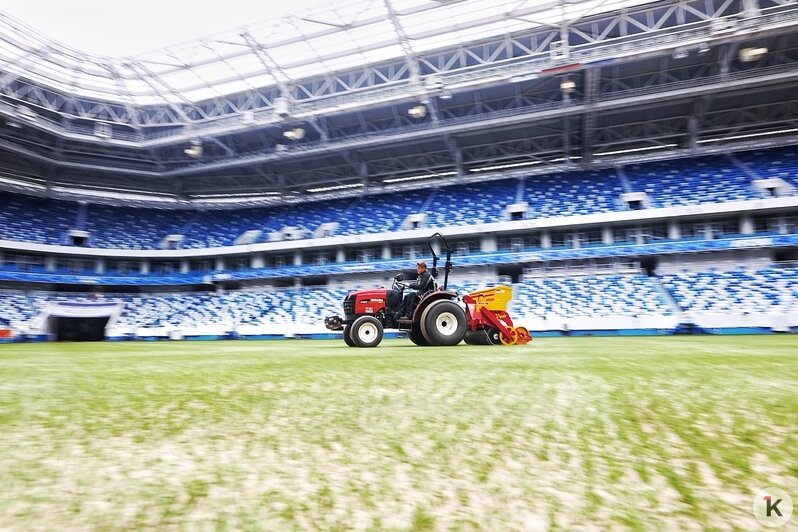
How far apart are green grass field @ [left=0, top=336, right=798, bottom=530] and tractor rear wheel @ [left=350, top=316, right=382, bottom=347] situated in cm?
741

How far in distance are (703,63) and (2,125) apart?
48.4 meters

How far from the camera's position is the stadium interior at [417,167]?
2445cm

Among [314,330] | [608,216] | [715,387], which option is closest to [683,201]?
[608,216]

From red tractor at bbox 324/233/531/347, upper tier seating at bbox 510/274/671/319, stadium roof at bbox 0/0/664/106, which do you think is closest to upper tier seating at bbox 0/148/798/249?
upper tier seating at bbox 510/274/671/319

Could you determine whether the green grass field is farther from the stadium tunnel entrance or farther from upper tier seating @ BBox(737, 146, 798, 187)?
the stadium tunnel entrance

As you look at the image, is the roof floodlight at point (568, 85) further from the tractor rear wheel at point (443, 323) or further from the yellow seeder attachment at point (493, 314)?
the tractor rear wheel at point (443, 323)

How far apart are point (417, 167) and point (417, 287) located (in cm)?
2969

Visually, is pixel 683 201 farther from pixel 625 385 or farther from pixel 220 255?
pixel 220 255

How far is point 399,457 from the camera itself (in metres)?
1.71

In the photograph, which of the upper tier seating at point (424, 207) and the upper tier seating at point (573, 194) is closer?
the upper tier seating at point (424, 207)

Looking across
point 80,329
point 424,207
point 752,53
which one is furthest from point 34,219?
point 752,53

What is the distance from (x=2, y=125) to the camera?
31.5 meters
